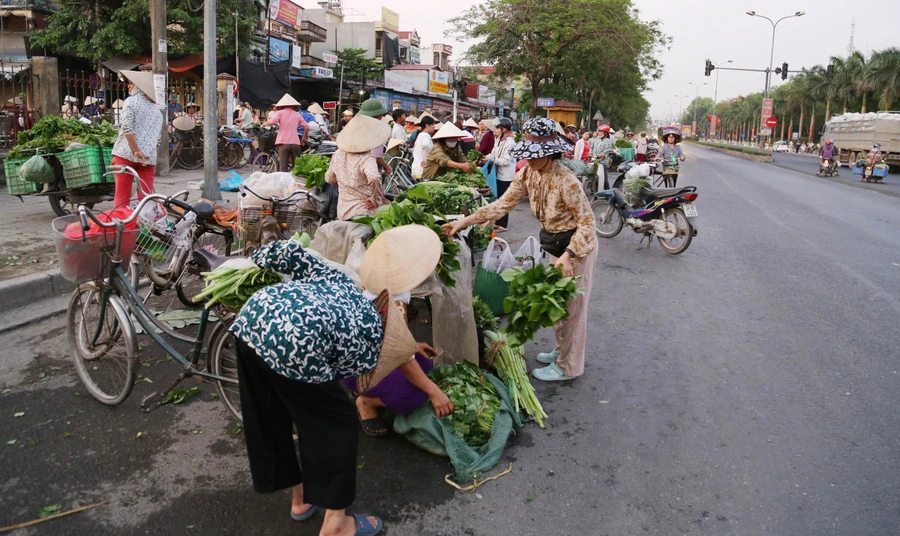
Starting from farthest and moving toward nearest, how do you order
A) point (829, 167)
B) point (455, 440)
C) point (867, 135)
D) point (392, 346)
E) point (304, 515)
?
1. point (867, 135)
2. point (829, 167)
3. point (455, 440)
4. point (304, 515)
5. point (392, 346)

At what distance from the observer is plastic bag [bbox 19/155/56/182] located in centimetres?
698

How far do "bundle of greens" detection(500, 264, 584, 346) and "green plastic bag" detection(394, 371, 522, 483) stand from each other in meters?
0.49

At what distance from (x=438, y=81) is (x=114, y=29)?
2765cm

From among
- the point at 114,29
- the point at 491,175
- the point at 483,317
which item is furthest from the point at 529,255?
the point at 114,29

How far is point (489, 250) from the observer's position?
5.38 metres

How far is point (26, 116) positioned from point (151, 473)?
1036 centimetres

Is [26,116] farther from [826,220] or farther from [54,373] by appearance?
[826,220]

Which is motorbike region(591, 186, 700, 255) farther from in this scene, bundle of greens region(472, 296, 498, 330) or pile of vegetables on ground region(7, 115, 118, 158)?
pile of vegetables on ground region(7, 115, 118, 158)

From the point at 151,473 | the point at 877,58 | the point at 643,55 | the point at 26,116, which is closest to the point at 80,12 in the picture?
the point at 26,116

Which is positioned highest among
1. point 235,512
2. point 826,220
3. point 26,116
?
point 26,116

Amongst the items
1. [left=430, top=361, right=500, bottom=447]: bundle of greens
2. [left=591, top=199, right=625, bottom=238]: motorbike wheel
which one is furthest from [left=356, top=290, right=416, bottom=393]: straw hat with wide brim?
[left=591, top=199, right=625, bottom=238]: motorbike wheel

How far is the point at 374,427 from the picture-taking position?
3568mm

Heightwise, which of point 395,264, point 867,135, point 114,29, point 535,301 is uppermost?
point 114,29

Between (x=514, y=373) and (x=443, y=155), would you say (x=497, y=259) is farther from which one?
(x=443, y=155)
